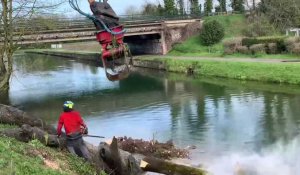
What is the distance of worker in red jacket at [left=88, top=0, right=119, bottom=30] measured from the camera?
11.3 meters

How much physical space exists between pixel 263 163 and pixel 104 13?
10.3 meters

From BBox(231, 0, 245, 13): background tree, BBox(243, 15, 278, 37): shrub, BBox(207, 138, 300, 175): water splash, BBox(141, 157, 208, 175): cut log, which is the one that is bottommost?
BBox(207, 138, 300, 175): water splash

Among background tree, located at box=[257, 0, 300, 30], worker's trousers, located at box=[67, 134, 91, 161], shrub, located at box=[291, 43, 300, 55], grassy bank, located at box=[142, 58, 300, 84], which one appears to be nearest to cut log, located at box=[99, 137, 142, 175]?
worker's trousers, located at box=[67, 134, 91, 161]

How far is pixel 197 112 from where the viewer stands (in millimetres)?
30781

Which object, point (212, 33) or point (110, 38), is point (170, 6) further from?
point (110, 38)

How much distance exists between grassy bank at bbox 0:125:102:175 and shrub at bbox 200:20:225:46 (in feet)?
165

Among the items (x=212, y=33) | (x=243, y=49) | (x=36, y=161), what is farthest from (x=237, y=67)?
(x=36, y=161)

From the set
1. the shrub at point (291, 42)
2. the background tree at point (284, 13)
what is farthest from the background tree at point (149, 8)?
the shrub at point (291, 42)

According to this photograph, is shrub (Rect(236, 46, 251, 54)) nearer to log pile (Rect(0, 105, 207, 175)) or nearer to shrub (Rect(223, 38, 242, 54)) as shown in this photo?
shrub (Rect(223, 38, 242, 54))

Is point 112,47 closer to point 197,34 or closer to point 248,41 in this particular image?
point 248,41

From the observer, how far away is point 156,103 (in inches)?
1398

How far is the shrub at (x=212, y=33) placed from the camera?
63188 mm

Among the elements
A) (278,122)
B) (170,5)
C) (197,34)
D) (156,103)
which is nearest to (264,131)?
(278,122)

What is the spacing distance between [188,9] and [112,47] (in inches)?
3062
